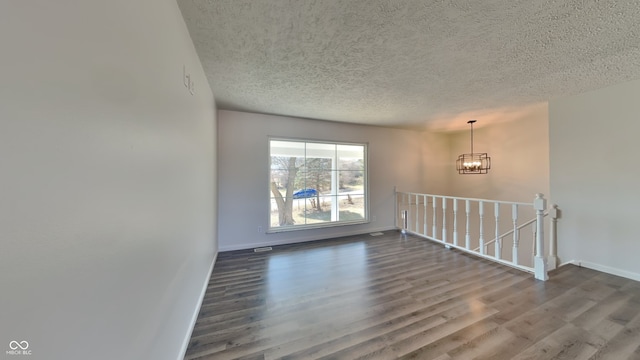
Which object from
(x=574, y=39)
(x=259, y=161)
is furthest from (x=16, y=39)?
(x=259, y=161)

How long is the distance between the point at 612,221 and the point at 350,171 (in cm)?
340

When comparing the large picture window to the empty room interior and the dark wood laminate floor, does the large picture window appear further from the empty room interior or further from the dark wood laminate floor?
the dark wood laminate floor

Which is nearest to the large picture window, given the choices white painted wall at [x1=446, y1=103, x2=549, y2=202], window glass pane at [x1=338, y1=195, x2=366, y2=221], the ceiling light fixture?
window glass pane at [x1=338, y1=195, x2=366, y2=221]

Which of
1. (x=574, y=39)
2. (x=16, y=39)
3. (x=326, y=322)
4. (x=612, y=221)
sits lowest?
(x=326, y=322)

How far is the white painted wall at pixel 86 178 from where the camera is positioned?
0.40 m

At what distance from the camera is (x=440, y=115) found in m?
3.69

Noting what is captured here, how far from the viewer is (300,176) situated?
395 centimetres

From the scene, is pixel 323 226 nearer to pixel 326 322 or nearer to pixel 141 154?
pixel 326 322

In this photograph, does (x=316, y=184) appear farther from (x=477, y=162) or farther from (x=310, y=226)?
(x=477, y=162)

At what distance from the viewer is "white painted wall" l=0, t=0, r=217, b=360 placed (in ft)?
1.33

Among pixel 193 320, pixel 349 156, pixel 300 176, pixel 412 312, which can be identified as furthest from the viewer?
pixel 349 156
